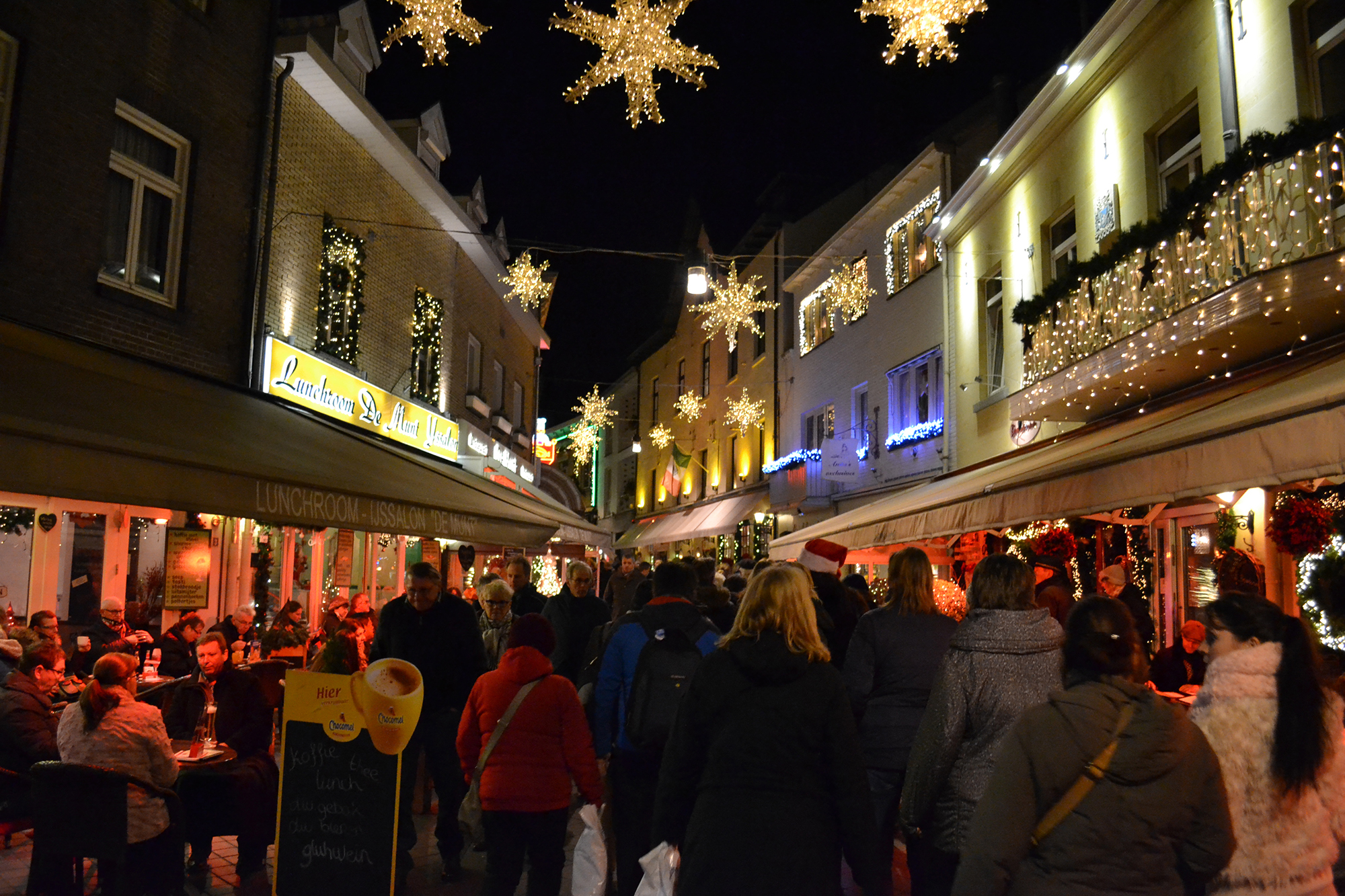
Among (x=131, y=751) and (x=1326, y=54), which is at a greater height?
(x=1326, y=54)

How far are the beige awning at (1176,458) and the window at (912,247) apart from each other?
8816mm

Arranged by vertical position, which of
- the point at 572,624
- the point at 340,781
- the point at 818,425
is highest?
the point at 818,425

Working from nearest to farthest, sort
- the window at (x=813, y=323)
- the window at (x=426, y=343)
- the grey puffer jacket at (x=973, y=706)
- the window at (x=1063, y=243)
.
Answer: the grey puffer jacket at (x=973, y=706), the window at (x=1063, y=243), the window at (x=426, y=343), the window at (x=813, y=323)

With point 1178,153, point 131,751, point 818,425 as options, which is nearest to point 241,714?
point 131,751

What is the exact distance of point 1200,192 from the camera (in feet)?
27.6

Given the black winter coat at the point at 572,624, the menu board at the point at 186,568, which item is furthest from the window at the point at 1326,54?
the menu board at the point at 186,568

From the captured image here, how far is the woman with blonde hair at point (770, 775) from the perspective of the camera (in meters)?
3.53

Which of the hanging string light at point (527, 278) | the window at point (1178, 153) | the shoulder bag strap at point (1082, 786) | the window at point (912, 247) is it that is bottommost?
the shoulder bag strap at point (1082, 786)

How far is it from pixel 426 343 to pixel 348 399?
173 inches

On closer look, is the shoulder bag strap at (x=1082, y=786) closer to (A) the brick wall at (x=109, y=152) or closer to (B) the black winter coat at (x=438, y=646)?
(B) the black winter coat at (x=438, y=646)

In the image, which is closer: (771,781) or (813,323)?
(771,781)

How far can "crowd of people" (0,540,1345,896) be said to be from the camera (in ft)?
9.70

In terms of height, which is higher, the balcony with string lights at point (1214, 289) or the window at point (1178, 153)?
the window at point (1178, 153)

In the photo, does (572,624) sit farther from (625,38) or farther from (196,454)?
(625,38)
